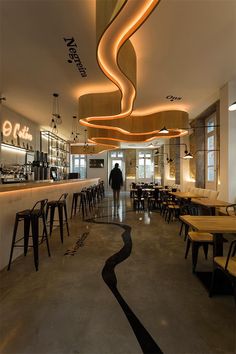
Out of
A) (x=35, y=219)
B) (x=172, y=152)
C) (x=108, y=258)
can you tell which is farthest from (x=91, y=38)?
(x=172, y=152)

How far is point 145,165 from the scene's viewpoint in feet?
57.3

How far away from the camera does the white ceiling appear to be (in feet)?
10.0

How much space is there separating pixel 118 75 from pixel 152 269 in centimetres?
291

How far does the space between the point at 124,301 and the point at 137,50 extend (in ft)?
13.1

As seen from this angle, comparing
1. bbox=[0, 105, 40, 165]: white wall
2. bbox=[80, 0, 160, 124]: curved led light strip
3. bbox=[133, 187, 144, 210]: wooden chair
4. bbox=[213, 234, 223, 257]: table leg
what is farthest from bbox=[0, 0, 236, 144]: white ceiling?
bbox=[133, 187, 144, 210]: wooden chair

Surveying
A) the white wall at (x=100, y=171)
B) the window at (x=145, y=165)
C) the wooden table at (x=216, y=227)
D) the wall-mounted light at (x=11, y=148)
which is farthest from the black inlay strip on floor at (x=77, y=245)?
the window at (x=145, y=165)

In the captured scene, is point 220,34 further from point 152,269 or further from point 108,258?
point 108,258

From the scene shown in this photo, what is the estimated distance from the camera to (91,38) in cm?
359

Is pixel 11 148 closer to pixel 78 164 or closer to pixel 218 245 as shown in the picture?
pixel 218 245

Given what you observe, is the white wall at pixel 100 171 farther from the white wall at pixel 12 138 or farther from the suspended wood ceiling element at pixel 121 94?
the white wall at pixel 12 138

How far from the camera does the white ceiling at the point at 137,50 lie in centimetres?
306

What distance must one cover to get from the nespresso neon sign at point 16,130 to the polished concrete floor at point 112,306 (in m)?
4.70

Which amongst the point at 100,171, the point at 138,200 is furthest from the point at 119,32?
the point at 100,171

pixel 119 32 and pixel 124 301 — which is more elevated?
pixel 119 32
